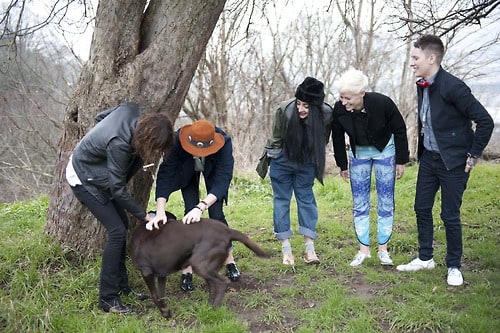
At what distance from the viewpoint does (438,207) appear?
6.96 metres

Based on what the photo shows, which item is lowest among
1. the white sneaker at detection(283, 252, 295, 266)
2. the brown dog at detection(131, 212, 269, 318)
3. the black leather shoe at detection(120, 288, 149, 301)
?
the white sneaker at detection(283, 252, 295, 266)

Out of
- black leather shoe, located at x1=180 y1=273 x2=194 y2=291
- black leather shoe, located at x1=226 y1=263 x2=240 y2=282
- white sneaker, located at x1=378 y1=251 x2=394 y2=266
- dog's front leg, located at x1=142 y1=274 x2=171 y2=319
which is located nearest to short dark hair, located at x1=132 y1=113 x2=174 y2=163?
dog's front leg, located at x1=142 y1=274 x2=171 y2=319

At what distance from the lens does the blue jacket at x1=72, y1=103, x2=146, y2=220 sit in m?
3.49

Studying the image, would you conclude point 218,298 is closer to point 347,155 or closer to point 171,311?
point 171,311

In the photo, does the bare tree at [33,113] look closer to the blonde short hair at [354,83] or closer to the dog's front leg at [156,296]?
the dog's front leg at [156,296]

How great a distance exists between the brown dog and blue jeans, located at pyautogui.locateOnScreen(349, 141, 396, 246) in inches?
62.6

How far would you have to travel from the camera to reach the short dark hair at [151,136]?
340 cm

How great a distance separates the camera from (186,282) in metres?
4.34

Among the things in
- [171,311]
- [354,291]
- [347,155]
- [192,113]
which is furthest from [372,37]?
[171,311]

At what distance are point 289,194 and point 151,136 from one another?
6.45 ft

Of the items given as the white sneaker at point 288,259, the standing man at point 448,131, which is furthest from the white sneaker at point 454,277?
the white sneaker at point 288,259

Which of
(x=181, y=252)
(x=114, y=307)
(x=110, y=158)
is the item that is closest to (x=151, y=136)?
(x=110, y=158)

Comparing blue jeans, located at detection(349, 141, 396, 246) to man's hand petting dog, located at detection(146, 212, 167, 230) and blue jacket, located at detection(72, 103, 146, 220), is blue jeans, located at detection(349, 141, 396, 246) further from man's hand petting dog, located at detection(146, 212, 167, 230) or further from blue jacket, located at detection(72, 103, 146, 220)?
blue jacket, located at detection(72, 103, 146, 220)

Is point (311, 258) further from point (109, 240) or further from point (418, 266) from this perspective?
point (109, 240)
